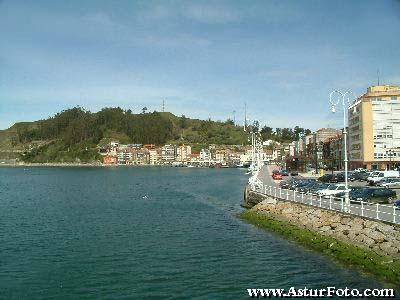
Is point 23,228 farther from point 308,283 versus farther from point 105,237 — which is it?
point 308,283

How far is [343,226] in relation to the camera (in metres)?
30.6

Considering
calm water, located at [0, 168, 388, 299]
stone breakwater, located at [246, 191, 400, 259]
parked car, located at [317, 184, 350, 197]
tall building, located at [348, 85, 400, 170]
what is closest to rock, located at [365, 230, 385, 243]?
stone breakwater, located at [246, 191, 400, 259]

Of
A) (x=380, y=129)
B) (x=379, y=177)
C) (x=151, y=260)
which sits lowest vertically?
(x=151, y=260)

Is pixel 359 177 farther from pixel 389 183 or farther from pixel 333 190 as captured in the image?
pixel 333 190

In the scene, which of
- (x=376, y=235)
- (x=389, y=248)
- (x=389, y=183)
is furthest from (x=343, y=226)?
(x=389, y=183)

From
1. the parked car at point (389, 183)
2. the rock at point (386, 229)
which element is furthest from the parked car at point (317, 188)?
the rock at point (386, 229)

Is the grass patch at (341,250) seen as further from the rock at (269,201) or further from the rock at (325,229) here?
the rock at (269,201)

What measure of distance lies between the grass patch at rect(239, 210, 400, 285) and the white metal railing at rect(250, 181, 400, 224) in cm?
242

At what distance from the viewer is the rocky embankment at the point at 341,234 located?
24.4 meters

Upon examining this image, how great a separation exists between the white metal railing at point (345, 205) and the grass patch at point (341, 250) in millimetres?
2421

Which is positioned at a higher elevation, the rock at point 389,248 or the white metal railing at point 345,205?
the white metal railing at point 345,205

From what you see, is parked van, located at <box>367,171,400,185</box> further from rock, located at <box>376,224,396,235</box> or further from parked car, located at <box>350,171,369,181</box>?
rock, located at <box>376,224,396,235</box>

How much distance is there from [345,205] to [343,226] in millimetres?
2604

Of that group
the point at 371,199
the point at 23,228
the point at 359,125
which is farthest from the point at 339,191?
the point at 359,125
